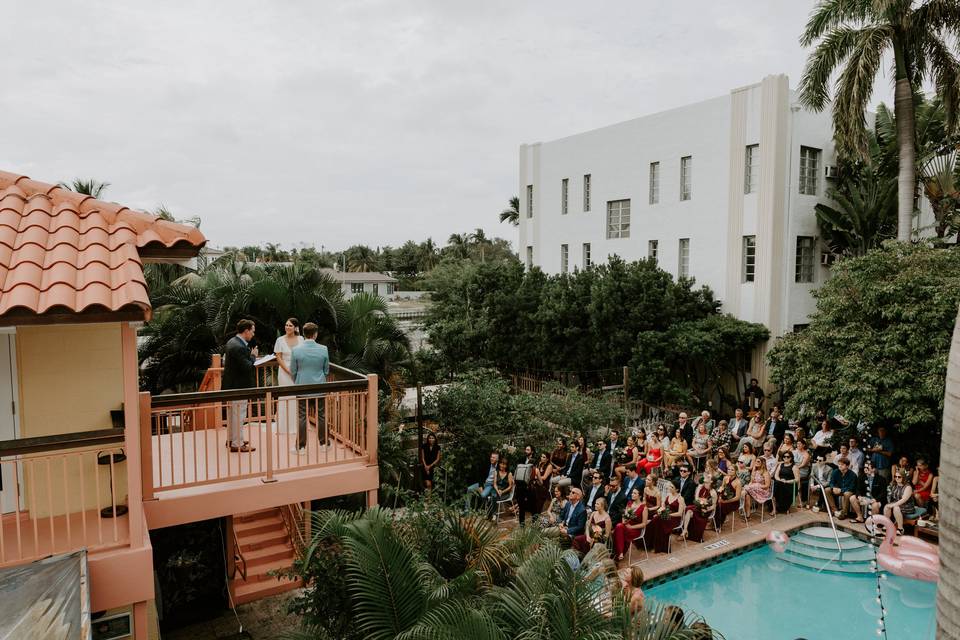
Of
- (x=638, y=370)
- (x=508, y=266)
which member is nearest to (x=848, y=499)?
(x=638, y=370)

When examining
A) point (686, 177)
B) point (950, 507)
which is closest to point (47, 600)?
point (950, 507)

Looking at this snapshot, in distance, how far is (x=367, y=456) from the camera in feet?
27.1

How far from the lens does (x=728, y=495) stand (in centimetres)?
1295

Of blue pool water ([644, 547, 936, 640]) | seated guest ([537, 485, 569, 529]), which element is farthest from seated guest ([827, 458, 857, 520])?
seated guest ([537, 485, 569, 529])

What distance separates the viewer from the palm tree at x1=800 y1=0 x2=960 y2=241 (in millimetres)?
16203

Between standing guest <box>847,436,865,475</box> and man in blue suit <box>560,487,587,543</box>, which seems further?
standing guest <box>847,436,865,475</box>

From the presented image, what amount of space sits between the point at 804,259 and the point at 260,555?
19.9m

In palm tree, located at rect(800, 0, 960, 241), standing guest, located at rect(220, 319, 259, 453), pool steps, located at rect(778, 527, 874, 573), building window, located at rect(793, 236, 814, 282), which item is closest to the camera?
standing guest, located at rect(220, 319, 259, 453)

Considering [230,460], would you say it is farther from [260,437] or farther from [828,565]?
[828,565]

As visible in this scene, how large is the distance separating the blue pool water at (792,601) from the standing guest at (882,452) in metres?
2.77

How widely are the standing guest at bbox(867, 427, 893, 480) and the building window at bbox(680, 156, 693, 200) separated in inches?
487

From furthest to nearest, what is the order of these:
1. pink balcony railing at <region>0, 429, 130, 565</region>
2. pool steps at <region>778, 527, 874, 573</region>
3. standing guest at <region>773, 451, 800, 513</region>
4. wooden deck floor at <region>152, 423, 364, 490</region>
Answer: standing guest at <region>773, 451, 800, 513</region>, pool steps at <region>778, 527, 874, 573</region>, wooden deck floor at <region>152, 423, 364, 490</region>, pink balcony railing at <region>0, 429, 130, 565</region>

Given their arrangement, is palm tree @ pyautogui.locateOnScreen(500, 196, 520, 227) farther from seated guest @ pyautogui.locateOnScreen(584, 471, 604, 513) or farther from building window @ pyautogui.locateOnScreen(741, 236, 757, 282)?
seated guest @ pyautogui.locateOnScreen(584, 471, 604, 513)

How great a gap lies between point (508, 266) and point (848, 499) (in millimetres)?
15217
